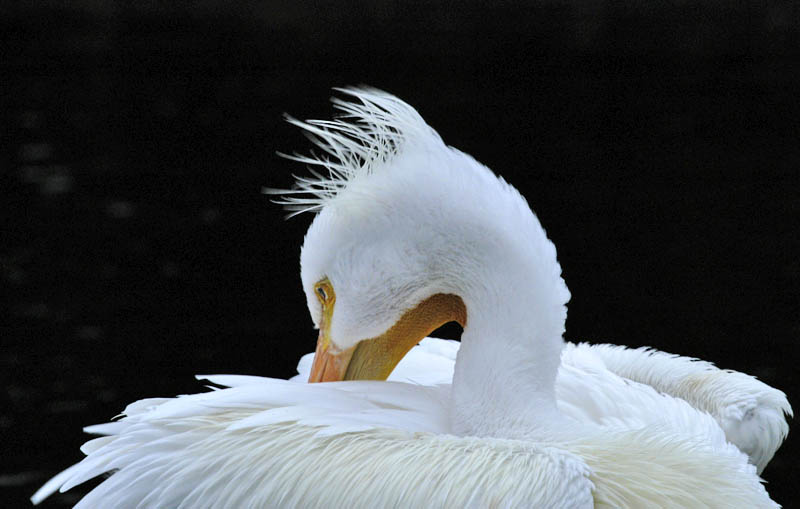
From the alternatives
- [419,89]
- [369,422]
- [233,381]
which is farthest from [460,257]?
[419,89]

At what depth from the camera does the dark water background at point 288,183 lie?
6227 mm

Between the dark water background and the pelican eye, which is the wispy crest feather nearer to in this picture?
the pelican eye

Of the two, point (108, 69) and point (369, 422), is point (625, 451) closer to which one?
point (369, 422)

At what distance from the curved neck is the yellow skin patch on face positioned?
0.13 m

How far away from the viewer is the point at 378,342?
2715 millimetres

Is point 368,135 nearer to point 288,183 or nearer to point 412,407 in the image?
point 412,407

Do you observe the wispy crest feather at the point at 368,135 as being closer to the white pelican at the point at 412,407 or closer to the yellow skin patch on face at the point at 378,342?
the white pelican at the point at 412,407

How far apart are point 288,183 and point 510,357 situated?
293 inches

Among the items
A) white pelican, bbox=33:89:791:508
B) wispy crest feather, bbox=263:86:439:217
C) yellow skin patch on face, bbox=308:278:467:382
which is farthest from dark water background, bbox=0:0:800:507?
wispy crest feather, bbox=263:86:439:217

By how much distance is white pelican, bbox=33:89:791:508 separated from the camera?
230 cm

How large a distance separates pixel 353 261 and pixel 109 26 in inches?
724

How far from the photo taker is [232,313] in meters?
6.93

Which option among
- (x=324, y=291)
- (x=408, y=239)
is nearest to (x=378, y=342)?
(x=324, y=291)

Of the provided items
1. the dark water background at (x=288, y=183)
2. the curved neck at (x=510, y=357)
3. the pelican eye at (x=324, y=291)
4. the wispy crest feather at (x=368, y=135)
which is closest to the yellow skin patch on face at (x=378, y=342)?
the pelican eye at (x=324, y=291)
